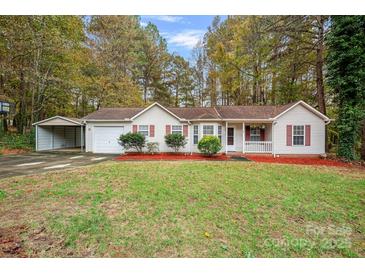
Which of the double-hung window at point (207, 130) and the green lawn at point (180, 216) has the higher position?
the double-hung window at point (207, 130)

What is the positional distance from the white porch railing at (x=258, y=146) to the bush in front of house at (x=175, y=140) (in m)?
4.62

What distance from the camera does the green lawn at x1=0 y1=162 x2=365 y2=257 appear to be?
3.48 meters

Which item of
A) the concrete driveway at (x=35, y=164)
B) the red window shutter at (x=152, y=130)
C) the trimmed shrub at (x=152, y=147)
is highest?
the red window shutter at (x=152, y=130)

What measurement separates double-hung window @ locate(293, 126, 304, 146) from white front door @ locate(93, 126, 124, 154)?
1236 centimetres

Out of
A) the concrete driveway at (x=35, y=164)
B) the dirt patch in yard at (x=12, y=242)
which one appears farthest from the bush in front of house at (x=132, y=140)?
the dirt patch in yard at (x=12, y=242)


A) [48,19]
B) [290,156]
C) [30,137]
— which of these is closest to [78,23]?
[48,19]

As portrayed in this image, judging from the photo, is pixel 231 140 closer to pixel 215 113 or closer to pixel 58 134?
pixel 215 113

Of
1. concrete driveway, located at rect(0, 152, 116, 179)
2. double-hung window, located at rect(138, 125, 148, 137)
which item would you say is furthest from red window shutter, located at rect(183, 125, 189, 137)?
concrete driveway, located at rect(0, 152, 116, 179)

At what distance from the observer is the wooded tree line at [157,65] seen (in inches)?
553

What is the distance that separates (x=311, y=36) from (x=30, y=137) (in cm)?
2316

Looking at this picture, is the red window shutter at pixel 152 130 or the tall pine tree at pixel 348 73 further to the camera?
the red window shutter at pixel 152 130

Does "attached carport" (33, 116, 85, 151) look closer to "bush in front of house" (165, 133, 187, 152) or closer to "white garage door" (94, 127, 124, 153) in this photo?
"white garage door" (94, 127, 124, 153)

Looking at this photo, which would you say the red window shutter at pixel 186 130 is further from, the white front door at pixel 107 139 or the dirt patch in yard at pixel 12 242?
the dirt patch in yard at pixel 12 242

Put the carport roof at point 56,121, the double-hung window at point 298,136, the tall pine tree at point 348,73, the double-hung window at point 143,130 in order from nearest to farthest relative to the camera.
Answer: the tall pine tree at point 348,73, the double-hung window at point 298,136, the double-hung window at point 143,130, the carport roof at point 56,121
